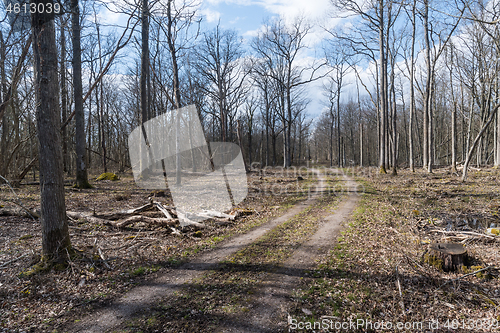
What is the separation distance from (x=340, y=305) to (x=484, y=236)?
4.04 meters

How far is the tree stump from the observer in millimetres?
4320

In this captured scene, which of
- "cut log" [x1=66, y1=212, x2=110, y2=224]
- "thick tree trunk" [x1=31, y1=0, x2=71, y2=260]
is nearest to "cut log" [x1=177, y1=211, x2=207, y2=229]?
"cut log" [x1=66, y1=212, x2=110, y2=224]

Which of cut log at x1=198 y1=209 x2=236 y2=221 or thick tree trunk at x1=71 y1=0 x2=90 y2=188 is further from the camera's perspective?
thick tree trunk at x1=71 y1=0 x2=90 y2=188

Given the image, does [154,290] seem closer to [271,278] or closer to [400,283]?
[271,278]

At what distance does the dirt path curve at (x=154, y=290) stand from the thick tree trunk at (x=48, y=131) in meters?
1.81

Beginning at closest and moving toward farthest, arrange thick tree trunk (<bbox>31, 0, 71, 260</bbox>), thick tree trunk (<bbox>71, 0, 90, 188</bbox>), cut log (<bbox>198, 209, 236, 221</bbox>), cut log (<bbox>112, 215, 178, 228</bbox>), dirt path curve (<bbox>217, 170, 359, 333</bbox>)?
dirt path curve (<bbox>217, 170, 359, 333</bbox>) → thick tree trunk (<bbox>31, 0, 71, 260</bbox>) → cut log (<bbox>112, 215, 178, 228</bbox>) → cut log (<bbox>198, 209, 236, 221</bbox>) → thick tree trunk (<bbox>71, 0, 90, 188</bbox>)

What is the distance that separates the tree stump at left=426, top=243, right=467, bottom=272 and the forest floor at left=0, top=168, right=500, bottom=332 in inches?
4.7

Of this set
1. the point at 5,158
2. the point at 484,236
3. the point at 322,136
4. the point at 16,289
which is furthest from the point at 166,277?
the point at 322,136

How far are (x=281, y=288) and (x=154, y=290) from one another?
196cm

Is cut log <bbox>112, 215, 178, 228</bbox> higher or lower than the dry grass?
higher

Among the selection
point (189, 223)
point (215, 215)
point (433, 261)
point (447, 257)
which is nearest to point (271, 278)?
point (433, 261)

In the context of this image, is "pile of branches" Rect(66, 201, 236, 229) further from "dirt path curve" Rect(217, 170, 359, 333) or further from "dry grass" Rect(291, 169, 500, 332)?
"dry grass" Rect(291, 169, 500, 332)

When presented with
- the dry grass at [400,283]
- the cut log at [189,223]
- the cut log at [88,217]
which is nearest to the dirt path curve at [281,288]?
the dry grass at [400,283]

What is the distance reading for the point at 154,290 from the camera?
13.2 ft
